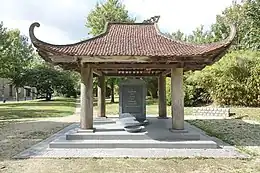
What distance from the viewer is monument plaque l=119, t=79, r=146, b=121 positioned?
12367 mm

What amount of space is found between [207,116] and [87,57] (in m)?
12.3

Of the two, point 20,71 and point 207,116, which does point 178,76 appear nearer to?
point 207,116

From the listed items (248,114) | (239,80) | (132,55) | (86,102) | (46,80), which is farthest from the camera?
(46,80)

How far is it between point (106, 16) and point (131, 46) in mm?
23523

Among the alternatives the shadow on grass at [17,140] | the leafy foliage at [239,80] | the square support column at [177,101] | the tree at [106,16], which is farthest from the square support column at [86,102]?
the tree at [106,16]

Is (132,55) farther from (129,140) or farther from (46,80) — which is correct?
(46,80)

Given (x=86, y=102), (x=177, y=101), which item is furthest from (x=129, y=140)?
(x=177, y=101)

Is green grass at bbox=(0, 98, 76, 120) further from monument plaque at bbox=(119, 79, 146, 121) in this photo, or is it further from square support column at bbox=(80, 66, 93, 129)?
square support column at bbox=(80, 66, 93, 129)

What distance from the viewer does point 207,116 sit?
19375mm

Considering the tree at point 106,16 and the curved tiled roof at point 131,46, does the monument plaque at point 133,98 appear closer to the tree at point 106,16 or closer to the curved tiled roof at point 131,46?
the curved tiled roof at point 131,46

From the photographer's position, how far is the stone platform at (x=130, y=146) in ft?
25.8

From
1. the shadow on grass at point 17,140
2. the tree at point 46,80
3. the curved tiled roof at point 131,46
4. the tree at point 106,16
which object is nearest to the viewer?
the shadow on grass at point 17,140

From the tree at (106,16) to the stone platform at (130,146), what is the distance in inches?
874

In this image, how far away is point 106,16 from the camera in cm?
3247
